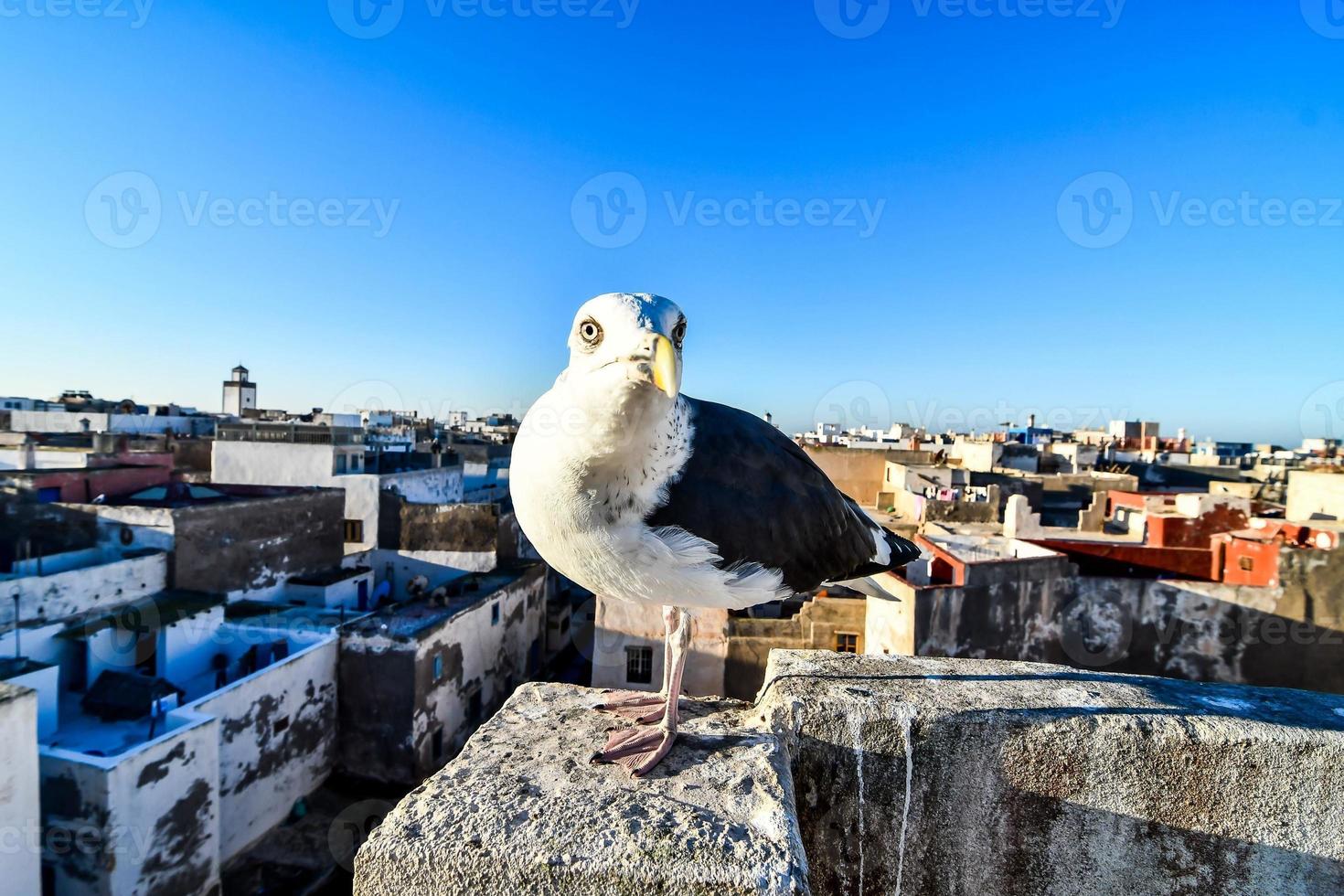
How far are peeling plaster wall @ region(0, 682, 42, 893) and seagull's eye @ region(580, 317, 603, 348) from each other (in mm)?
11931

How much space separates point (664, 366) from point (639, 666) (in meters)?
16.4

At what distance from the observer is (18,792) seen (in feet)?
30.5

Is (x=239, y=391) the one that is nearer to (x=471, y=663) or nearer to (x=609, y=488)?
(x=471, y=663)

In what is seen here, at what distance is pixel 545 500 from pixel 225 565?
20.2 metres

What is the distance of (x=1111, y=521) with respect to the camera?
22500 mm

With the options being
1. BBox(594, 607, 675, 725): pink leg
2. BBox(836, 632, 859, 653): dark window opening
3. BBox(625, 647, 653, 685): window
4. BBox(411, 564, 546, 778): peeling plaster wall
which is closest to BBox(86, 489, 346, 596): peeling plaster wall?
BBox(411, 564, 546, 778): peeling plaster wall

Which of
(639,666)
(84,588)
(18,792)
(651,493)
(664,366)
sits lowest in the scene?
(639,666)

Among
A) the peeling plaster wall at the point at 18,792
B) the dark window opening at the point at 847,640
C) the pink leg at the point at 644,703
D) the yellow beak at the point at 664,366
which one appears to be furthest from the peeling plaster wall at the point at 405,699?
the yellow beak at the point at 664,366

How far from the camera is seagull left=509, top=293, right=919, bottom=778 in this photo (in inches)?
89.3

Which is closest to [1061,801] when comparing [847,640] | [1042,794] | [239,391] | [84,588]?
[1042,794]

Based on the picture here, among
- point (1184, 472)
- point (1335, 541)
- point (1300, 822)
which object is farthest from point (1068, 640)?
point (1184, 472)

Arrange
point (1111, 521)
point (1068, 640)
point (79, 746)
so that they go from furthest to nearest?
point (1111, 521) → point (1068, 640) → point (79, 746)

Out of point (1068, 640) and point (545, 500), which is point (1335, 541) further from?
point (545, 500)

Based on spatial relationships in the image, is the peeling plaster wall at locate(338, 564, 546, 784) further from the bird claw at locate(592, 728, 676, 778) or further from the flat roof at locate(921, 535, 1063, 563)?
the bird claw at locate(592, 728, 676, 778)
